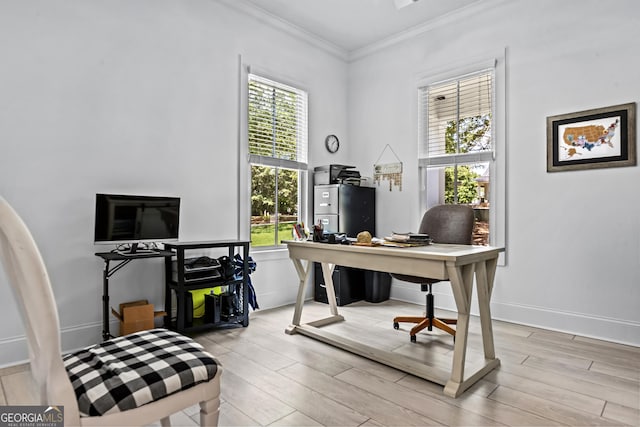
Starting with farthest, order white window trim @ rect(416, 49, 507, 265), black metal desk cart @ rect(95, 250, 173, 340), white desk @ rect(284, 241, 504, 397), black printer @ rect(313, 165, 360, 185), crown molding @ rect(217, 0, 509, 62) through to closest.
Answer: black printer @ rect(313, 165, 360, 185) → crown molding @ rect(217, 0, 509, 62) → white window trim @ rect(416, 49, 507, 265) → black metal desk cart @ rect(95, 250, 173, 340) → white desk @ rect(284, 241, 504, 397)

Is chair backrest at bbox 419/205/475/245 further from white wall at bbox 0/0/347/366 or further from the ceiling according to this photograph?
the ceiling

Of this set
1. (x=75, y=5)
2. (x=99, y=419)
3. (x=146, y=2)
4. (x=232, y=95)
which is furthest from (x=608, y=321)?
(x=75, y=5)

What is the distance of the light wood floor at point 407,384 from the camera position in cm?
192

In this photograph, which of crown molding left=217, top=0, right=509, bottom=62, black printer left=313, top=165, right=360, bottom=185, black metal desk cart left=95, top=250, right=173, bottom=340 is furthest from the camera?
black printer left=313, top=165, right=360, bottom=185

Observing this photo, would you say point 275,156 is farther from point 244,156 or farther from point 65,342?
point 65,342

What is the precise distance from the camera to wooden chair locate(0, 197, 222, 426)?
39.0 inches

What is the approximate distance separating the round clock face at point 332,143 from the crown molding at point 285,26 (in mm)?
1065

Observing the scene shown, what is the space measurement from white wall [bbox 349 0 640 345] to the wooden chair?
3.16m

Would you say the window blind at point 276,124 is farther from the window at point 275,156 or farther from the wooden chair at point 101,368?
the wooden chair at point 101,368

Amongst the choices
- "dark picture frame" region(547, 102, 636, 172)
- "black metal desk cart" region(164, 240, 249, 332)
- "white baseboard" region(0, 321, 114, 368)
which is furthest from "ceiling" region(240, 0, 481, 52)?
"white baseboard" region(0, 321, 114, 368)

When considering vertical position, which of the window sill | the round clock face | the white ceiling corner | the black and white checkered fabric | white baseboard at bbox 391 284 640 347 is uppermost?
the white ceiling corner

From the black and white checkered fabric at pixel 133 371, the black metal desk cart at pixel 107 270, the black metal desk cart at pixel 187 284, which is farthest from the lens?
the black metal desk cart at pixel 187 284

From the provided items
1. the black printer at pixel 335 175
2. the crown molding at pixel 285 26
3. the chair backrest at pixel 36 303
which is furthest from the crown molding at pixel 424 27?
the chair backrest at pixel 36 303

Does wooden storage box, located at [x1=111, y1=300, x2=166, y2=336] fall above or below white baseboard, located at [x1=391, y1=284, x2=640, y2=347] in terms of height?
above
